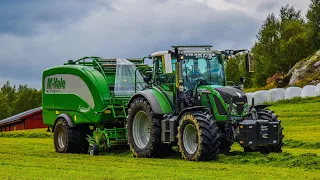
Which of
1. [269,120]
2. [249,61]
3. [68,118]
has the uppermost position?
[249,61]

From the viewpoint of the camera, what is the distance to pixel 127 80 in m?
22.4

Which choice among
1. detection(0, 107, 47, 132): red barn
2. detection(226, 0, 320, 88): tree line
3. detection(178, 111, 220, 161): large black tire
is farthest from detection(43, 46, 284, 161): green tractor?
detection(226, 0, 320, 88): tree line

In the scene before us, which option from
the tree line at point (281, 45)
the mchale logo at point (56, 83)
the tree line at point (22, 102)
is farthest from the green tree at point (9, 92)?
the mchale logo at point (56, 83)

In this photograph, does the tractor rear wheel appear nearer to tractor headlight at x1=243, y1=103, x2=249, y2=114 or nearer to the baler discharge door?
tractor headlight at x1=243, y1=103, x2=249, y2=114

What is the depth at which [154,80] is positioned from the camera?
64.7 ft

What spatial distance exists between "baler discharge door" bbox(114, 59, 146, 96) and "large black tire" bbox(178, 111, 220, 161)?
15.0 feet

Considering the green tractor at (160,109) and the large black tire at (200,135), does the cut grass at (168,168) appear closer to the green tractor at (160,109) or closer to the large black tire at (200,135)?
the large black tire at (200,135)

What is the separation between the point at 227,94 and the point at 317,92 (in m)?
29.6

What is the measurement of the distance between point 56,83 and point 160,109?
6308mm

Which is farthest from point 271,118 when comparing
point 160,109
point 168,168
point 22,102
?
point 22,102

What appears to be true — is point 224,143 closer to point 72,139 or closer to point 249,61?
point 249,61

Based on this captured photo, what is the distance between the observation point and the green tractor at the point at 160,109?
17.4 metres

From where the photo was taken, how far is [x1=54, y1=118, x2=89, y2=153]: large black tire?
74.2ft

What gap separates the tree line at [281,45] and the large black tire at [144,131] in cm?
6111
